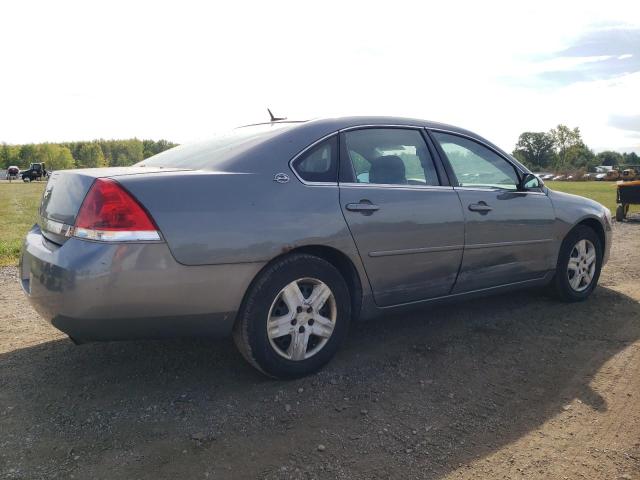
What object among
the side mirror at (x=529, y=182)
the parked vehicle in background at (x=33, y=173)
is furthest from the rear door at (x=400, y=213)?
the parked vehicle in background at (x=33, y=173)

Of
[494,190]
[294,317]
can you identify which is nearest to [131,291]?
[294,317]

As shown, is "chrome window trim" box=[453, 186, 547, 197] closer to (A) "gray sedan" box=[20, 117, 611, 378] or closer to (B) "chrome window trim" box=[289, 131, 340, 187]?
(A) "gray sedan" box=[20, 117, 611, 378]

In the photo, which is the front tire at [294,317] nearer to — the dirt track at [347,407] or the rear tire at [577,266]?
the dirt track at [347,407]

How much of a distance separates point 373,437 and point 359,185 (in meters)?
1.54

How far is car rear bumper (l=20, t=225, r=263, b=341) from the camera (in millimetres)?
2623

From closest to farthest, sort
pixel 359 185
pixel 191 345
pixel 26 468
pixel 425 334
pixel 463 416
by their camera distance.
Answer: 1. pixel 26 468
2. pixel 463 416
3. pixel 359 185
4. pixel 191 345
5. pixel 425 334

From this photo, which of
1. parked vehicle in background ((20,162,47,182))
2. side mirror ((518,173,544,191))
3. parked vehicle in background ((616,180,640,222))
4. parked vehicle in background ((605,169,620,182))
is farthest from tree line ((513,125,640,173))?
side mirror ((518,173,544,191))

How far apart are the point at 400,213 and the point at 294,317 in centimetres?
100

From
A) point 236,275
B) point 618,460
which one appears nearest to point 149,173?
point 236,275

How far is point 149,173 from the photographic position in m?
2.91

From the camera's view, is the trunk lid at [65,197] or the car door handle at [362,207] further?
the car door handle at [362,207]

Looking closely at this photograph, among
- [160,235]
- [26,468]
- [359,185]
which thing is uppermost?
[359,185]

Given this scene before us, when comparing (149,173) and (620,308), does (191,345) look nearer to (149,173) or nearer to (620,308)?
(149,173)

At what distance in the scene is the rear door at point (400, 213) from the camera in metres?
3.40
